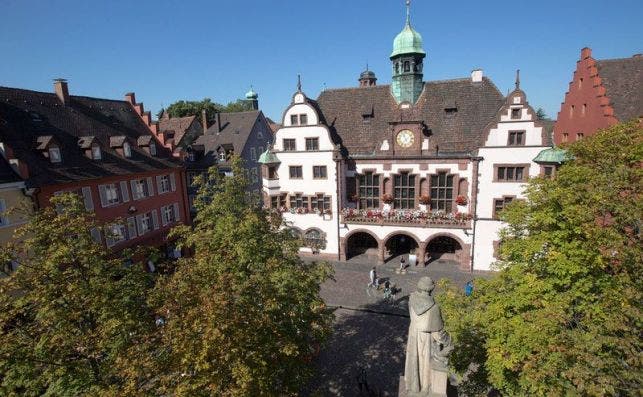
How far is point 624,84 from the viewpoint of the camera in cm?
2541

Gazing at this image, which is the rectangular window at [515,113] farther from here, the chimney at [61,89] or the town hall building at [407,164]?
the chimney at [61,89]

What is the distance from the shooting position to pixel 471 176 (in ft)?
91.2

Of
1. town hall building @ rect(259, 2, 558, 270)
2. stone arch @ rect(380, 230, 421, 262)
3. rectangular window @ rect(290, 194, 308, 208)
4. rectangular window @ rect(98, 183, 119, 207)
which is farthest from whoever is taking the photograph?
stone arch @ rect(380, 230, 421, 262)

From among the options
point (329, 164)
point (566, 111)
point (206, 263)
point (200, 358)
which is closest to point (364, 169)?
point (329, 164)

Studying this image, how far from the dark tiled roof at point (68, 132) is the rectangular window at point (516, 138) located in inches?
1190

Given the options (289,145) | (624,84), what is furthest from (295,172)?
(624,84)

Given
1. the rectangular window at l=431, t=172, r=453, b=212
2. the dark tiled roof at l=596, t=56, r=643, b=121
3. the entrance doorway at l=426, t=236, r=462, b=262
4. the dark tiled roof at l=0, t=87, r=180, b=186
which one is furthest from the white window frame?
the dark tiled roof at l=596, t=56, r=643, b=121

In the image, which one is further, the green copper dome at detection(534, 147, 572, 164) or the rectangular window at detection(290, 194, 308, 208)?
the rectangular window at detection(290, 194, 308, 208)

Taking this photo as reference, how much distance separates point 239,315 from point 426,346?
4.74 meters

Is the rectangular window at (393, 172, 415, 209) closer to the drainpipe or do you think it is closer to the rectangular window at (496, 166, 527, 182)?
the drainpipe

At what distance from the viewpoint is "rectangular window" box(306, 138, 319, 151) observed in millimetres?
30766

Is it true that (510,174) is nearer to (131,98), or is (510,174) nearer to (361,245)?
(361,245)

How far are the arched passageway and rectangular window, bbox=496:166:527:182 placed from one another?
1229cm

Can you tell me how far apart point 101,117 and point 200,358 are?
113 feet
